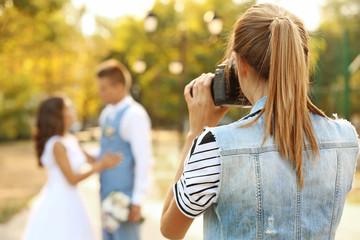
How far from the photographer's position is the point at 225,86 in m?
1.55

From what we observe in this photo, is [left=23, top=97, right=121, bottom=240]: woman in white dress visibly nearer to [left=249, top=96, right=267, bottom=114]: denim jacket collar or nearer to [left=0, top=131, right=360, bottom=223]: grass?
[left=249, top=96, right=267, bottom=114]: denim jacket collar

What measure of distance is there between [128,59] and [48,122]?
2676 centimetres

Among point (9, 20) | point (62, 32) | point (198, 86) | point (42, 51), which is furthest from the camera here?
point (42, 51)

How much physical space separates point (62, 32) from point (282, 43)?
13242mm

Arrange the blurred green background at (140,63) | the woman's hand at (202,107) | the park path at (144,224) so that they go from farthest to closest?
the blurred green background at (140,63), the park path at (144,224), the woman's hand at (202,107)

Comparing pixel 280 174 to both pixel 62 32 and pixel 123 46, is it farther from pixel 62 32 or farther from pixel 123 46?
pixel 123 46

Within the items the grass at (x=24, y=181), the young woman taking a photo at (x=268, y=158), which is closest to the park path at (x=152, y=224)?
the grass at (x=24, y=181)

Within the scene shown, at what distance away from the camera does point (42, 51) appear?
15.4m

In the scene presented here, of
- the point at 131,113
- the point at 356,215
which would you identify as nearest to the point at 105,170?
the point at 131,113

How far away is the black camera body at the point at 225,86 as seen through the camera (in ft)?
5.09

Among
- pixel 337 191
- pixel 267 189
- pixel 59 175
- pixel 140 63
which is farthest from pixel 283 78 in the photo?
pixel 140 63

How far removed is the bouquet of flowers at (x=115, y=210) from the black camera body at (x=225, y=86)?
2661 millimetres

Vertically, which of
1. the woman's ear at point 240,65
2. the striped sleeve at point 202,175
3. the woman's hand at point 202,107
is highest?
Result: the woman's ear at point 240,65

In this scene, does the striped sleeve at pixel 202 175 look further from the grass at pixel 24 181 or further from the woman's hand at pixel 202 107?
the grass at pixel 24 181
